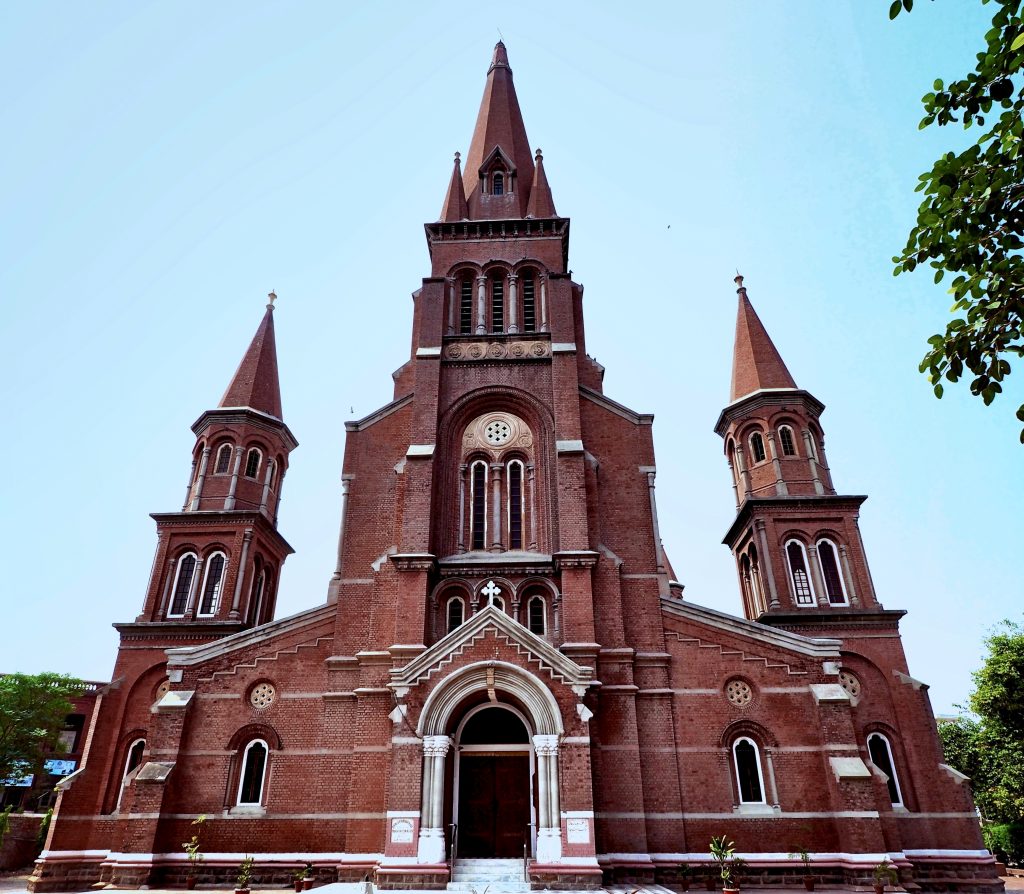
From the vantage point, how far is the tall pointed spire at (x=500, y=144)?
104 feet

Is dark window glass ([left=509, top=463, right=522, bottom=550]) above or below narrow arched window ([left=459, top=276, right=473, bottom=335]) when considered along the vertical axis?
below

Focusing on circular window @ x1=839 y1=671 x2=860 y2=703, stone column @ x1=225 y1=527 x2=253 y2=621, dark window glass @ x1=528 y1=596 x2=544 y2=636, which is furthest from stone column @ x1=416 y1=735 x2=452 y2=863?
circular window @ x1=839 y1=671 x2=860 y2=703

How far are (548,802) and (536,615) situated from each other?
18.9 feet

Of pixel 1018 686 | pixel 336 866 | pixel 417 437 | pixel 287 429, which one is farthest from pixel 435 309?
pixel 1018 686

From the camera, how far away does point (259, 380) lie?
3438 cm

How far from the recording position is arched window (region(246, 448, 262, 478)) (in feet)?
105

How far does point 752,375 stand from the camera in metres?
33.1

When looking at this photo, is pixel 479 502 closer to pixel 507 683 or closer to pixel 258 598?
pixel 507 683

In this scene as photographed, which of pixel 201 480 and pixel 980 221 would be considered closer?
pixel 980 221

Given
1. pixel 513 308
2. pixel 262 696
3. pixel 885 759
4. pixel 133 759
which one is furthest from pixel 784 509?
pixel 133 759

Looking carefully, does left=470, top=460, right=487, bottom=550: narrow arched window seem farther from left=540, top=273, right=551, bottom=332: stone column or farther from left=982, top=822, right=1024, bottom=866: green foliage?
left=982, top=822, right=1024, bottom=866: green foliage

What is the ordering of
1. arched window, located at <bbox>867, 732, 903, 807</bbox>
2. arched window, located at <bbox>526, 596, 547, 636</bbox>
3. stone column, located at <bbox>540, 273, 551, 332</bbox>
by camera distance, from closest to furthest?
arched window, located at <bbox>526, 596, 547, 636</bbox> → arched window, located at <bbox>867, 732, 903, 807</bbox> → stone column, located at <bbox>540, 273, 551, 332</bbox>

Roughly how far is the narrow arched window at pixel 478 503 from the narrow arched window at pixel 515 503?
0.83 m

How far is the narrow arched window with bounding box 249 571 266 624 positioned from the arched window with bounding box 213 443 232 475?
4.64 meters
